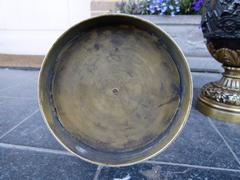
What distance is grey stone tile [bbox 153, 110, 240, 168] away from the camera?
76 centimetres

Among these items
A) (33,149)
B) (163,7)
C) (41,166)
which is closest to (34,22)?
(163,7)

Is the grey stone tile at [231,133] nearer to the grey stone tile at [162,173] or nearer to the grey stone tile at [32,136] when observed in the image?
the grey stone tile at [162,173]

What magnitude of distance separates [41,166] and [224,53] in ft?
2.85

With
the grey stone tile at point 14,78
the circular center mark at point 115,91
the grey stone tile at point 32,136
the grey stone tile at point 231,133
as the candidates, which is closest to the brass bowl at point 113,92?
the circular center mark at point 115,91

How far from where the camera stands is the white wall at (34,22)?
2.63 meters

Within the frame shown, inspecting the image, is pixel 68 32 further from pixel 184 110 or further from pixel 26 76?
pixel 26 76

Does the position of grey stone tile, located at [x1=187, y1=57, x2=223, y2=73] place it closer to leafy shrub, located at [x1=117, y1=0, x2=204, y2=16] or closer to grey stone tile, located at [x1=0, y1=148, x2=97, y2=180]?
leafy shrub, located at [x1=117, y1=0, x2=204, y2=16]

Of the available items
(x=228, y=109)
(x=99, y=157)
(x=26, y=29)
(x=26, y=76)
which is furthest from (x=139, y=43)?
(x=26, y=29)

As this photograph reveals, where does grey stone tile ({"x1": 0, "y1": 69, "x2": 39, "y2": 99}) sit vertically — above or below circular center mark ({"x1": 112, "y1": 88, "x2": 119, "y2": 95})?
below

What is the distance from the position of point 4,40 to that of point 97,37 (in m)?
2.52

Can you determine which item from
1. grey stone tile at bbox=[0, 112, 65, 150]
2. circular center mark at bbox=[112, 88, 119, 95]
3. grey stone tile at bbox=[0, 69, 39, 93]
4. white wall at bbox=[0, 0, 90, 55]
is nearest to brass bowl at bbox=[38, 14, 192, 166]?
circular center mark at bbox=[112, 88, 119, 95]

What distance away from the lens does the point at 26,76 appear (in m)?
1.95

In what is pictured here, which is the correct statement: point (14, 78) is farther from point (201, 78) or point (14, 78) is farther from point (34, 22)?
point (201, 78)

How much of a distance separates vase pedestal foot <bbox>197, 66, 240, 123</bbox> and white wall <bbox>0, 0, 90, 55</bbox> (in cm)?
176
